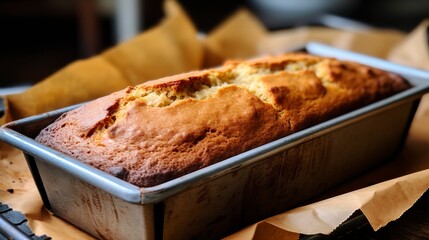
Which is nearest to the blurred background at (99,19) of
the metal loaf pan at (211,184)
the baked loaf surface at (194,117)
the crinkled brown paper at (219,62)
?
the crinkled brown paper at (219,62)

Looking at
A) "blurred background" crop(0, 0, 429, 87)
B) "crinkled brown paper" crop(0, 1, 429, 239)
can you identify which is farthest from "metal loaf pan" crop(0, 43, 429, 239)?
"blurred background" crop(0, 0, 429, 87)

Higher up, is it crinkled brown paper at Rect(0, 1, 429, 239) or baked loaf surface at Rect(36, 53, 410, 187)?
baked loaf surface at Rect(36, 53, 410, 187)

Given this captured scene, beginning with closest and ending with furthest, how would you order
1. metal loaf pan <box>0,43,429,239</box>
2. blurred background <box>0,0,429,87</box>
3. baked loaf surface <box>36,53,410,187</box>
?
metal loaf pan <box>0,43,429,239</box>, baked loaf surface <box>36,53,410,187</box>, blurred background <box>0,0,429,87</box>

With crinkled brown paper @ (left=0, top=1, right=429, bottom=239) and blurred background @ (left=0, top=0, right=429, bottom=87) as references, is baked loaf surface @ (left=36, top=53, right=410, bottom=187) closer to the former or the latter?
crinkled brown paper @ (left=0, top=1, right=429, bottom=239)

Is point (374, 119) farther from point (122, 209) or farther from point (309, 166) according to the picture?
point (122, 209)

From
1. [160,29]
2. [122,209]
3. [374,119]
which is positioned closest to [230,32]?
[160,29]

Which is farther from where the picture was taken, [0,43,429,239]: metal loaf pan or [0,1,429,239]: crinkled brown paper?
[0,1,429,239]: crinkled brown paper
